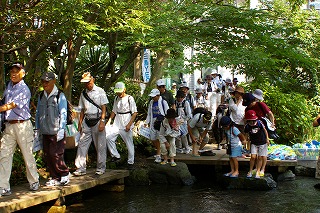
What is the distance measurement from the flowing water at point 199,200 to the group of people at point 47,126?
70cm

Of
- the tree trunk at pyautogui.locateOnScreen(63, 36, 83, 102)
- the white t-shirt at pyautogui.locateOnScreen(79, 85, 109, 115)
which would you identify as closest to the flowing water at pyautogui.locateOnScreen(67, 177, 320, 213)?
the white t-shirt at pyautogui.locateOnScreen(79, 85, 109, 115)

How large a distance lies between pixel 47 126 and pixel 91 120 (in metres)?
1.56

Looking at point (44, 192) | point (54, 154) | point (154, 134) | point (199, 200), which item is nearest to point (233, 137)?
point (199, 200)

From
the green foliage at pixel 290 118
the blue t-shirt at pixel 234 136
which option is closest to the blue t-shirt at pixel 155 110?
the blue t-shirt at pixel 234 136

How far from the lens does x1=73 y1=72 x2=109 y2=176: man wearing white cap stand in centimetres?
868

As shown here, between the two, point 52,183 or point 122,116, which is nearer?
point 52,183

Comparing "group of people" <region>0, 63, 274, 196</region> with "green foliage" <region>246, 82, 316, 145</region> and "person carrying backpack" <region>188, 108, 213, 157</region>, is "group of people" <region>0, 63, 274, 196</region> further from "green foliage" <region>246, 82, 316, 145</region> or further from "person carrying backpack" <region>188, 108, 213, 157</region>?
"green foliage" <region>246, 82, 316, 145</region>

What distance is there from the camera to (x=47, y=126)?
23.8 feet

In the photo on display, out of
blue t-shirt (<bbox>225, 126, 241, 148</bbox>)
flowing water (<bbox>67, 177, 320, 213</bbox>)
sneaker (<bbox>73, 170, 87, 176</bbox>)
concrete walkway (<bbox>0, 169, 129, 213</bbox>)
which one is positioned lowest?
flowing water (<bbox>67, 177, 320, 213</bbox>)

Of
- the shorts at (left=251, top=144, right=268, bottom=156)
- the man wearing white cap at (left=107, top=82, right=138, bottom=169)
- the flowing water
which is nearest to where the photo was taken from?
the flowing water

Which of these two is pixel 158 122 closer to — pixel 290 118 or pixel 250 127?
pixel 250 127

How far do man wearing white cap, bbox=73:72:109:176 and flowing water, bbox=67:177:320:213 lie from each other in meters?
0.76

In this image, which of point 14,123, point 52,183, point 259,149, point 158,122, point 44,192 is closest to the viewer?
point 14,123

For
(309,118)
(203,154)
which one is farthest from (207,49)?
(309,118)
